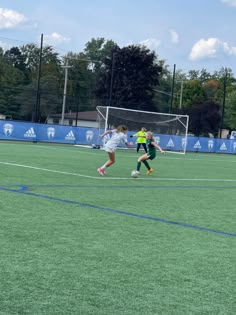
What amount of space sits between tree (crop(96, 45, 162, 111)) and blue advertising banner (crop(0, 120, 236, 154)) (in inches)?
941

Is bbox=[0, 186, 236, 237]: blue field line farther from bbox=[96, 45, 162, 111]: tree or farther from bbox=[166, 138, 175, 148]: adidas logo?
bbox=[96, 45, 162, 111]: tree

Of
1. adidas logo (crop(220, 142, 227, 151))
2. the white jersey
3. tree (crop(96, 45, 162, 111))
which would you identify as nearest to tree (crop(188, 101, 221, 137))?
tree (crop(96, 45, 162, 111))

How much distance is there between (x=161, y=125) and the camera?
4322 cm

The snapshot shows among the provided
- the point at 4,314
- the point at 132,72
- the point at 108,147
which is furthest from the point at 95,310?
the point at 132,72

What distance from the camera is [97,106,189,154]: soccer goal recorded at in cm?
4128

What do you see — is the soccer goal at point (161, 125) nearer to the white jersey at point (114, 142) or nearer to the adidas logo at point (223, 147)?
the adidas logo at point (223, 147)

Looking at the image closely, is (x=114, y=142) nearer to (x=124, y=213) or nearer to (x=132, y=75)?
(x=124, y=213)

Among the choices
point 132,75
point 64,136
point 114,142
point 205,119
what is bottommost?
point 64,136

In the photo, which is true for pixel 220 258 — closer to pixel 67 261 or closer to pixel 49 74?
pixel 67 261

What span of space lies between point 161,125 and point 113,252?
36709 mm

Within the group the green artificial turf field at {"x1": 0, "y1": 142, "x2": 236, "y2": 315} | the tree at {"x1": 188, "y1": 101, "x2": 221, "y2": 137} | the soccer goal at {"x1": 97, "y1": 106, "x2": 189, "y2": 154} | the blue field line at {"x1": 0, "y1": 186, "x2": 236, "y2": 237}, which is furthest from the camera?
the tree at {"x1": 188, "y1": 101, "x2": 221, "y2": 137}

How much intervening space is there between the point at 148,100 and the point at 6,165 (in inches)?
2163

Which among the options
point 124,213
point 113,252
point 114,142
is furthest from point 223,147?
point 113,252

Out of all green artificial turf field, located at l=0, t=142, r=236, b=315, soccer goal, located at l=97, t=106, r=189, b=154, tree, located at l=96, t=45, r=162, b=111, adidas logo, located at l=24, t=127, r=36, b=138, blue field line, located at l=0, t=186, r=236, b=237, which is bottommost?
green artificial turf field, located at l=0, t=142, r=236, b=315
